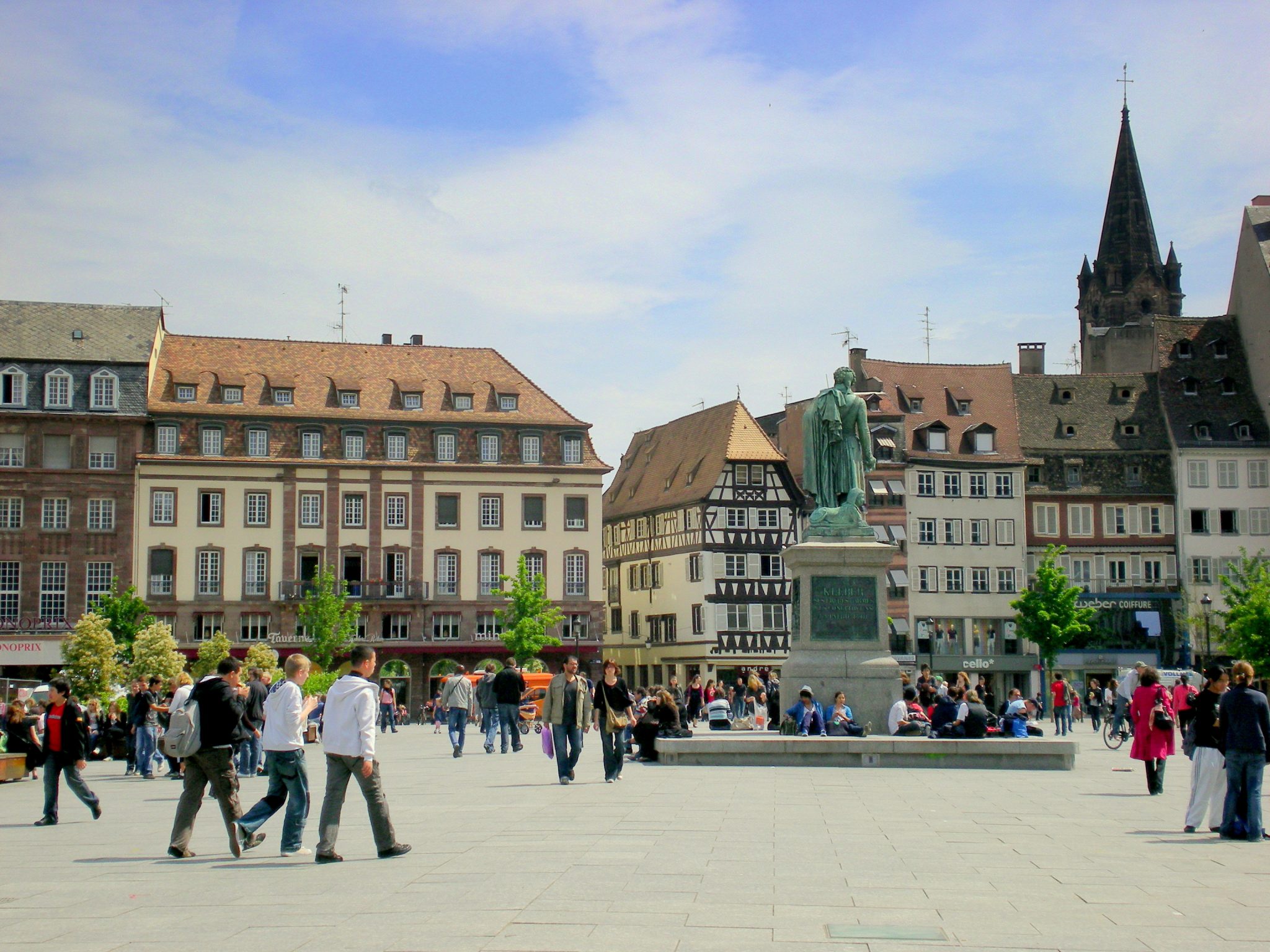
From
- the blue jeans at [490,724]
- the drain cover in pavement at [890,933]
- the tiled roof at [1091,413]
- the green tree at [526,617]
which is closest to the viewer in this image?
the drain cover in pavement at [890,933]

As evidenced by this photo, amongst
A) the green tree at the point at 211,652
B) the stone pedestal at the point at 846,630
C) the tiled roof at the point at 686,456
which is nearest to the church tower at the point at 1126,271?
the tiled roof at the point at 686,456

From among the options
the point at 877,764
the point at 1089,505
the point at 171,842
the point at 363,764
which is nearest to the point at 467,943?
the point at 363,764

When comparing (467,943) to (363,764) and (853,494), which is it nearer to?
(363,764)

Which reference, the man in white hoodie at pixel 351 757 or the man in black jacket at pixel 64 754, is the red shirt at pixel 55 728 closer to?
the man in black jacket at pixel 64 754

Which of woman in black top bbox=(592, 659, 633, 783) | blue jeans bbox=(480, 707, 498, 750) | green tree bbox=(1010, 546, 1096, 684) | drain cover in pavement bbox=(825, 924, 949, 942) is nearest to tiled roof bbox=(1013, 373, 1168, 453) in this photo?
green tree bbox=(1010, 546, 1096, 684)

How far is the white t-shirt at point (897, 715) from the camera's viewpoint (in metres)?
24.5

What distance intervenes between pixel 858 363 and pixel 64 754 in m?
66.0

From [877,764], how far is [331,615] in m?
44.9

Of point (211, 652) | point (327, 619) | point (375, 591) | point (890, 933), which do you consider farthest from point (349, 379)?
point (890, 933)

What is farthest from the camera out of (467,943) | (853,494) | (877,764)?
(853,494)

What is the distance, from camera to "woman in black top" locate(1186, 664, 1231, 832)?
14805mm

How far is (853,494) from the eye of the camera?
26078mm

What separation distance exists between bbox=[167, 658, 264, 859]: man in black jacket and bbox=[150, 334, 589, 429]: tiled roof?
5675 cm

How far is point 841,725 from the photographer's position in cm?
2402
